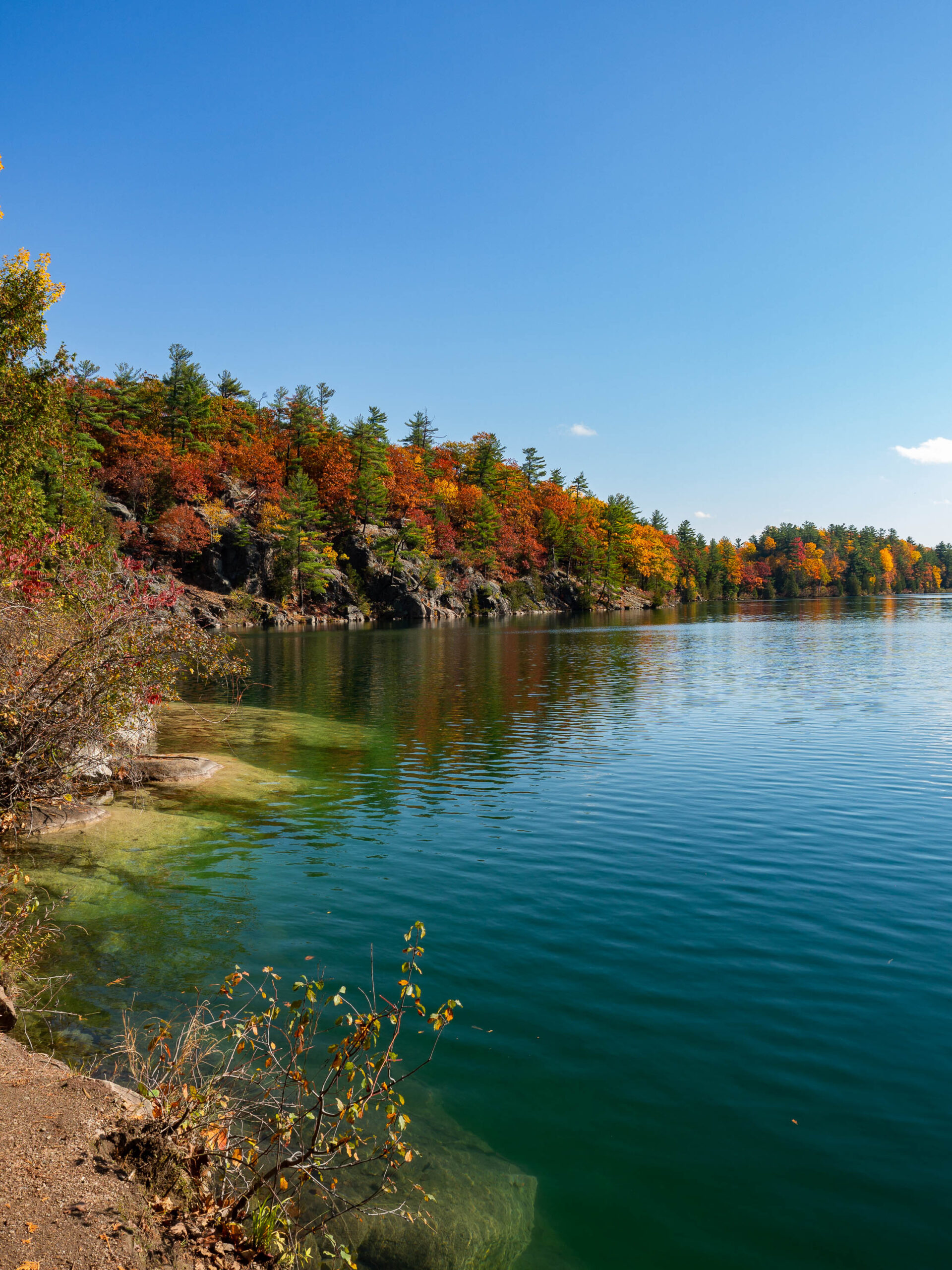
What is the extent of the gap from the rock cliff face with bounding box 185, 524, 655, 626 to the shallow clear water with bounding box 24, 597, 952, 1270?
208 feet

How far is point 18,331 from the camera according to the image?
22.6 meters

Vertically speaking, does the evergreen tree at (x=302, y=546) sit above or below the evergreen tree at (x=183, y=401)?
below

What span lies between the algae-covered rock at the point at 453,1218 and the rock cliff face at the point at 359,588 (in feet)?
258

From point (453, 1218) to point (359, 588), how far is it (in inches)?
3598

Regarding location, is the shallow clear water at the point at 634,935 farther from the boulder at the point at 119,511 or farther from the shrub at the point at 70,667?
the boulder at the point at 119,511

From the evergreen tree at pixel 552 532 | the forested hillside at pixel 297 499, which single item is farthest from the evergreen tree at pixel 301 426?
the evergreen tree at pixel 552 532

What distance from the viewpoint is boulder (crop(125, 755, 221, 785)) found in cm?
1819

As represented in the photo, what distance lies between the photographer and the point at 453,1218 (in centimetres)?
552

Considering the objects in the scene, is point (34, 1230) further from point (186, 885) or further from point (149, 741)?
point (149, 741)

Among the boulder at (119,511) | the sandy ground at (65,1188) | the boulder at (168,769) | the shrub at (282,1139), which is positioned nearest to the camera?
the sandy ground at (65,1188)

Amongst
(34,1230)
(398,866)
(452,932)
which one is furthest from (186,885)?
(34,1230)

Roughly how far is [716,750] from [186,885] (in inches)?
607

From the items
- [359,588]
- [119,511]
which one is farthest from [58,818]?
[359,588]

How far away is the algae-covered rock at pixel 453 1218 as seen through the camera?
5.28m
